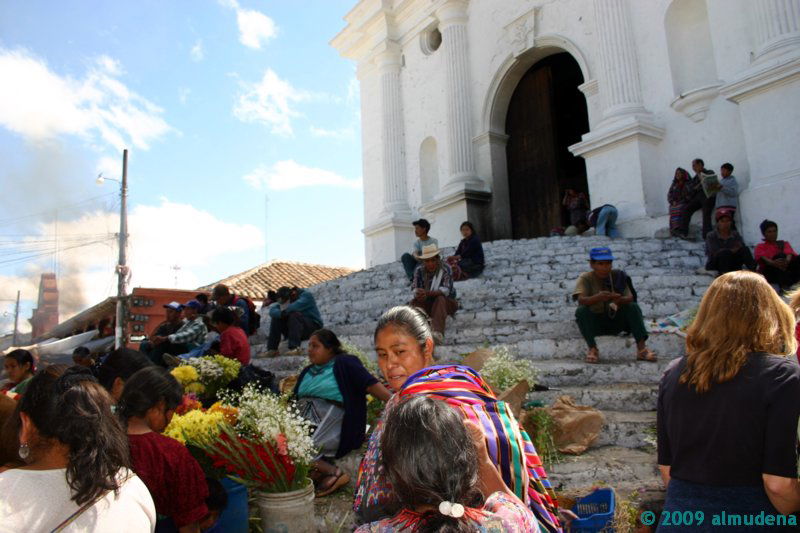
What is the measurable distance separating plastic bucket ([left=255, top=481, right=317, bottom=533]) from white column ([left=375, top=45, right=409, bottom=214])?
14482mm

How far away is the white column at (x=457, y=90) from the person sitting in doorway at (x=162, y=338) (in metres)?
8.69

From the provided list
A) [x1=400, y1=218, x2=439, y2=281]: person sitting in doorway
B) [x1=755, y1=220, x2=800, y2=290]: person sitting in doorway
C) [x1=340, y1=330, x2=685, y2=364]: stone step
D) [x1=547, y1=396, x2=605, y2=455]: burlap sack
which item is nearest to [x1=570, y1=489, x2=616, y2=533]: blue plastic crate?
[x1=547, y1=396, x2=605, y2=455]: burlap sack

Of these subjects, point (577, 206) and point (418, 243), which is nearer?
point (418, 243)

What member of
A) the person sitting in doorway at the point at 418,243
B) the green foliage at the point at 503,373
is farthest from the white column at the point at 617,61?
the green foliage at the point at 503,373

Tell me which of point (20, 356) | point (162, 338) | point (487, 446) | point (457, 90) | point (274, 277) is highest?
point (457, 90)

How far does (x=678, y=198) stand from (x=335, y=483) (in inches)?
332

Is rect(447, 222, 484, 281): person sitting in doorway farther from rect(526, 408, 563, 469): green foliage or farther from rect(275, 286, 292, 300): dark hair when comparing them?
rect(526, 408, 563, 469): green foliage

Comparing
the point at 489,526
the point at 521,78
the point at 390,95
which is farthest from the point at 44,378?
the point at 390,95

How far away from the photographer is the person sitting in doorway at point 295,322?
26.0 feet

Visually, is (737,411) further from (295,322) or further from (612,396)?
(295,322)

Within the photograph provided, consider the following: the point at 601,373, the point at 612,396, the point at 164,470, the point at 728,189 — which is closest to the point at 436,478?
the point at 164,470

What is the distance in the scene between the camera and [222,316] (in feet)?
20.5

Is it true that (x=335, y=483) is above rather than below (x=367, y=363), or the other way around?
below

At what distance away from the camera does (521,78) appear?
14758mm
